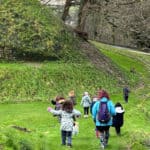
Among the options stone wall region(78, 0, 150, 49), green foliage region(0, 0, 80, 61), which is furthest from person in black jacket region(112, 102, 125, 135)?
stone wall region(78, 0, 150, 49)

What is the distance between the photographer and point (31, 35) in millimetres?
28781

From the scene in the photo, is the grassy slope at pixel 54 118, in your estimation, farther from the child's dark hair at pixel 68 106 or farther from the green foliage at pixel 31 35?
the green foliage at pixel 31 35

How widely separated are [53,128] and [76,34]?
56.7 feet

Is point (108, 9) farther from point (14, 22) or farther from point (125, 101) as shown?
point (125, 101)

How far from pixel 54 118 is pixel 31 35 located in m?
9.89

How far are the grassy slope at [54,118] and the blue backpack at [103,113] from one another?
1.11 meters

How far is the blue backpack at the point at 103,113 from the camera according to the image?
13156mm

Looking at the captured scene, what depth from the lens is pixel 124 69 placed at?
33.2m

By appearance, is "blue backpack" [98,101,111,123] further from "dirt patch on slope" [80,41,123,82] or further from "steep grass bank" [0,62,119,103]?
"dirt patch on slope" [80,41,123,82]

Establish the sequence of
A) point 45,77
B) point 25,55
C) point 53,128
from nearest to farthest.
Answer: point 53,128 < point 45,77 < point 25,55

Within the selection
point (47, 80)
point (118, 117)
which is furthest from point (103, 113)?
point (47, 80)

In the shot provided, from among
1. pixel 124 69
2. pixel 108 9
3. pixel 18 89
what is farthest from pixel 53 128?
pixel 108 9

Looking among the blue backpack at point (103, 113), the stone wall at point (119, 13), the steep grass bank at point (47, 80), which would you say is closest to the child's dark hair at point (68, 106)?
the blue backpack at point (103, 113)

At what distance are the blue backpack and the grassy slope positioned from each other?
1.11 m
